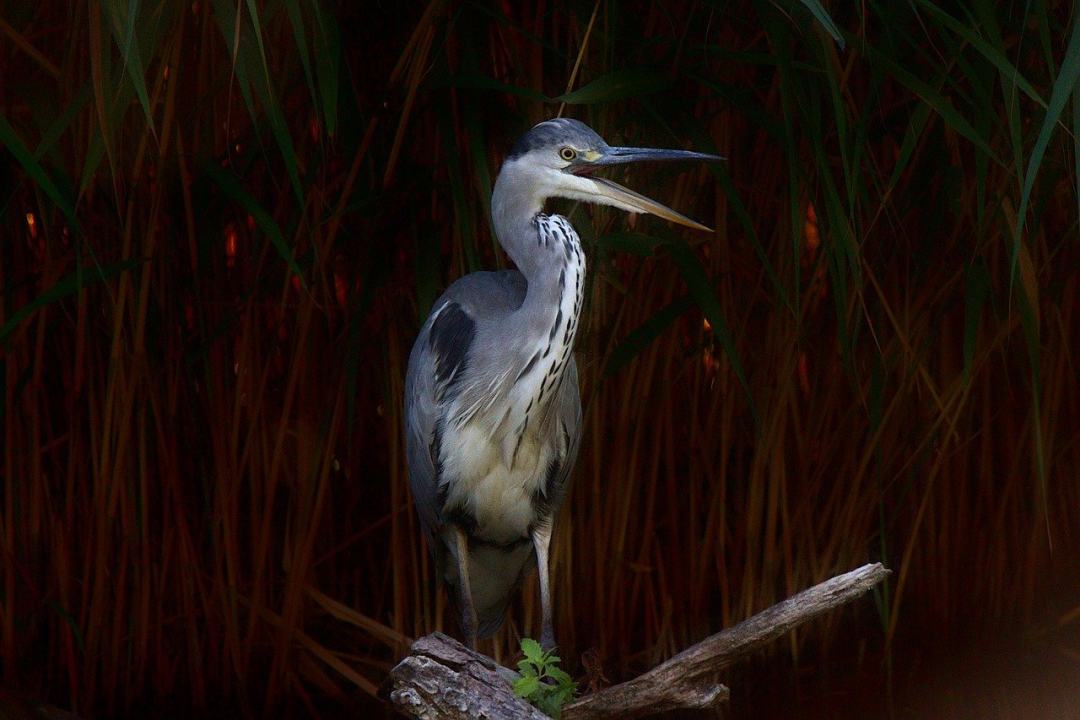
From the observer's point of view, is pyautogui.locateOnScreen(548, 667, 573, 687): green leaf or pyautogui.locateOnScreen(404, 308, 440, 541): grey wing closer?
pyautogui.locateOnScreen(548, 667, 573, 687): green leaf

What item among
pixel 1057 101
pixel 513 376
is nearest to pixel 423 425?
pixel 513 376

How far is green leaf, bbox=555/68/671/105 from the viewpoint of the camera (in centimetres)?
186

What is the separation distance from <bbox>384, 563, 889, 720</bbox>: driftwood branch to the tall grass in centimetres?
63

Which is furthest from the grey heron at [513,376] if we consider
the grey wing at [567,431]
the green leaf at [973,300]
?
the green leaf at [973,300]

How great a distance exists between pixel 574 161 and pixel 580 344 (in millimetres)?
442

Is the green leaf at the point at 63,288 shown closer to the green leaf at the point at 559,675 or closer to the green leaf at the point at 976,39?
the green leaf at the point at 559,675

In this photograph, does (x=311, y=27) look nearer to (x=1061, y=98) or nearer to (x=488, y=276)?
(x=488, y=276)

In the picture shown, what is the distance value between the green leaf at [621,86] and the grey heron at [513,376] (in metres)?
0.05

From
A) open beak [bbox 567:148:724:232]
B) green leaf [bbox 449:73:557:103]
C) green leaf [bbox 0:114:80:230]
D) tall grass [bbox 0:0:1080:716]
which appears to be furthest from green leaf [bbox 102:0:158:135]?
open beak [bbox 567:148:724:232]

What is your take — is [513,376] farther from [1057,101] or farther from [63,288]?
[1057,101]

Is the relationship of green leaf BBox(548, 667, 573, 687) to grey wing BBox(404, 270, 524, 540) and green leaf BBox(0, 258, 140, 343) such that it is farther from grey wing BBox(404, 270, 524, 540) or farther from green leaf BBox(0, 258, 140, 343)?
green leaf BBox(0, 258, 140, 343)

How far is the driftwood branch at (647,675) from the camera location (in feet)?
4.54

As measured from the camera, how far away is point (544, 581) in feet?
6.41

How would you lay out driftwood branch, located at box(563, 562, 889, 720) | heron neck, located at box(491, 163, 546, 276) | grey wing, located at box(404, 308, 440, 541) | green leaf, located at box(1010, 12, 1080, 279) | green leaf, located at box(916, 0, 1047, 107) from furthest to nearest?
grey wing, located at box(404, 308, 440, 541)
heron neck, located at box(491, 163, 546, 276)
green leaf, located at box(916, 0, 1047, 107)
green leaf, located at box(1010, 12, 1080, 279)
driftwood branch, located at box(563, 562, 889, 720)
